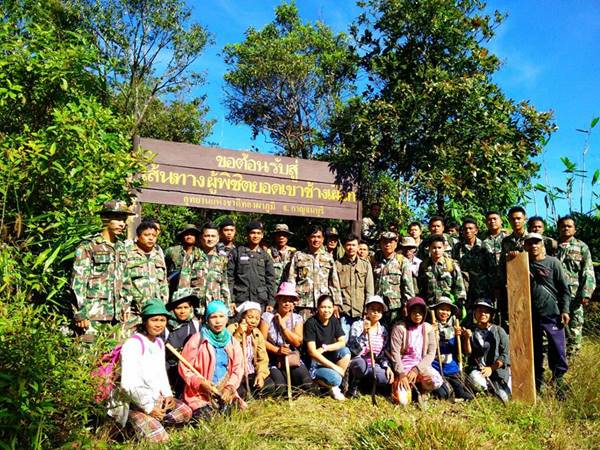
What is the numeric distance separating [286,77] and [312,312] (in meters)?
15.6

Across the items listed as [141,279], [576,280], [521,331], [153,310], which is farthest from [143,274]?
[576,280]

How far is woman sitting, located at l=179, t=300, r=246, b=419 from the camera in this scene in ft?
15.4

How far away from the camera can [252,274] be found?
21.7ft

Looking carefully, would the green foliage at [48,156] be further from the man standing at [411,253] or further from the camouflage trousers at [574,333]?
the camouflage trousers at [574,333]

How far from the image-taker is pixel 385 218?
868cm

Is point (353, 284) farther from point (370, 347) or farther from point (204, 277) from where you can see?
point (204, 277)

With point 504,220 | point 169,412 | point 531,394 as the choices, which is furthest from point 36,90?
point 504,220

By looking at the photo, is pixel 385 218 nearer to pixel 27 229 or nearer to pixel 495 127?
pixel 495 127

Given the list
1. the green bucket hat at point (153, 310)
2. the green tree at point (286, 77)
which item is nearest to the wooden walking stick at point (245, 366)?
the green bucket hat at point (153, 310)

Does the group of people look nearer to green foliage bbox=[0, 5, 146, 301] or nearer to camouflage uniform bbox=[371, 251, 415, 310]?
camouflage uniform bbox=[371, 251, 415, 310]

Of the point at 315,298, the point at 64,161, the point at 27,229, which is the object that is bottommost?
the point at 315,298

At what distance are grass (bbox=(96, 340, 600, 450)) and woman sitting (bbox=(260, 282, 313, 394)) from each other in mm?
375

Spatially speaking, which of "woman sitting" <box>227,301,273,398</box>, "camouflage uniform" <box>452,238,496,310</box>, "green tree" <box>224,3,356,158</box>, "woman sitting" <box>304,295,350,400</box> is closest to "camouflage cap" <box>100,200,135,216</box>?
"woman sitting" <box>227,301,273,398</box>

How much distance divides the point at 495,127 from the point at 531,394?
447cm
